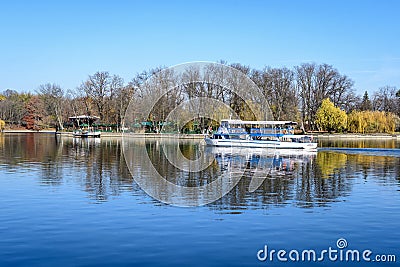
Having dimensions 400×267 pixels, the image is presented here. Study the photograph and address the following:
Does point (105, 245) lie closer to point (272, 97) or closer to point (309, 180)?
point (309, 180)

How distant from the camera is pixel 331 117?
272ft

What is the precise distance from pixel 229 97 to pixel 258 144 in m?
28.2

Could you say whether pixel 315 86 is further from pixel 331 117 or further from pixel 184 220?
pixel 184 220

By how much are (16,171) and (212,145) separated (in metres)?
31.7

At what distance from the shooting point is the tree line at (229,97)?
75.9 meters

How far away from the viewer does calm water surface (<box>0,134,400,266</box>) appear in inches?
427

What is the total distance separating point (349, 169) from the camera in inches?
1161

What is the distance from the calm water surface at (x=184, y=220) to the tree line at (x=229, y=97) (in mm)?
50546

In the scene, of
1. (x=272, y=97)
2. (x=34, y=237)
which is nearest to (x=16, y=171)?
(x=34, y=237)

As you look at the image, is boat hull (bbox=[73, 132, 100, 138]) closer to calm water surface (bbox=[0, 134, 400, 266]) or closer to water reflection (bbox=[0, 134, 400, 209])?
water reflection (bbox=[0, 134, 400, 209])

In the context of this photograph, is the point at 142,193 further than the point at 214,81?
No

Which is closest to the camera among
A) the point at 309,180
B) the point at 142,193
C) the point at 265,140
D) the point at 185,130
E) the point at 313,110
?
the point at 142,193

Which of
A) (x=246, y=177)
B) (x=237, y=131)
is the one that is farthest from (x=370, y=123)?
(x=246, y=177)

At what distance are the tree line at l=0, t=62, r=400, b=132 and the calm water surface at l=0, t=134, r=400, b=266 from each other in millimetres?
50546
